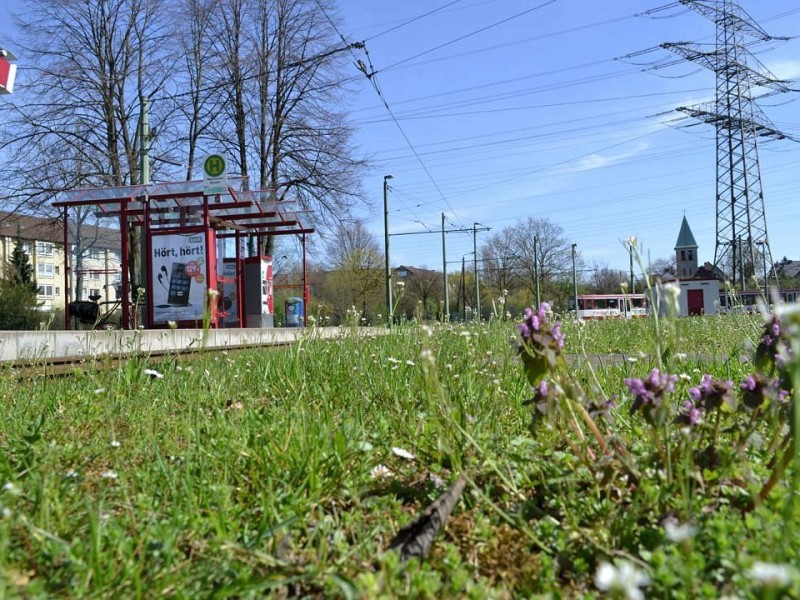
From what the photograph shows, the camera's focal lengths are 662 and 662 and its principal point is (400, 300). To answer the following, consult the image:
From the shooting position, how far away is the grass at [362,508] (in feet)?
5.02

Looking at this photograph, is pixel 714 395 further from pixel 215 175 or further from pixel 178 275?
pixel 178 275

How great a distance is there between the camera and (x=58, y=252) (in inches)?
1439

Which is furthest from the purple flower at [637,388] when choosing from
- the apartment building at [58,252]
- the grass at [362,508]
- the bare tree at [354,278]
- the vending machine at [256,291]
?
the bare tree at [354,278]

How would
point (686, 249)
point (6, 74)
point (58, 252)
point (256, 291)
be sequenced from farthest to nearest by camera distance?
point (686, 249)
point (58, 252)
point (256, 291)
point (6, 74)

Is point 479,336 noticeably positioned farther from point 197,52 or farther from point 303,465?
point 197,52

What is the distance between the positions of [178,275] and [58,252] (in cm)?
2554

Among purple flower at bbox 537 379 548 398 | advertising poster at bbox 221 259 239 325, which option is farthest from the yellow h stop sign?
purple flower at bbox 537 379 548 398

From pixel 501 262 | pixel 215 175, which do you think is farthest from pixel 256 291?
pixel 501 262

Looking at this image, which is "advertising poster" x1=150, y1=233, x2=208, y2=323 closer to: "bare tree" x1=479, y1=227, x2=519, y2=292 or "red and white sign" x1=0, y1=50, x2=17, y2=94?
"red and white sign" x1=0, y1=50, x2=17, y2=94

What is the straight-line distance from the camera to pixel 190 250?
1507 cm

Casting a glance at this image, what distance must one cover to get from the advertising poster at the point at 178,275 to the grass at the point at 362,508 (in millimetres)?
12096

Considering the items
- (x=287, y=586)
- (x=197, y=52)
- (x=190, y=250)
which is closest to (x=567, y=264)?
(x=197, y=52)

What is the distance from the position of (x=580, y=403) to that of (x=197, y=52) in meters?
26.5

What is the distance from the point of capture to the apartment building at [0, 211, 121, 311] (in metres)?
26.5
